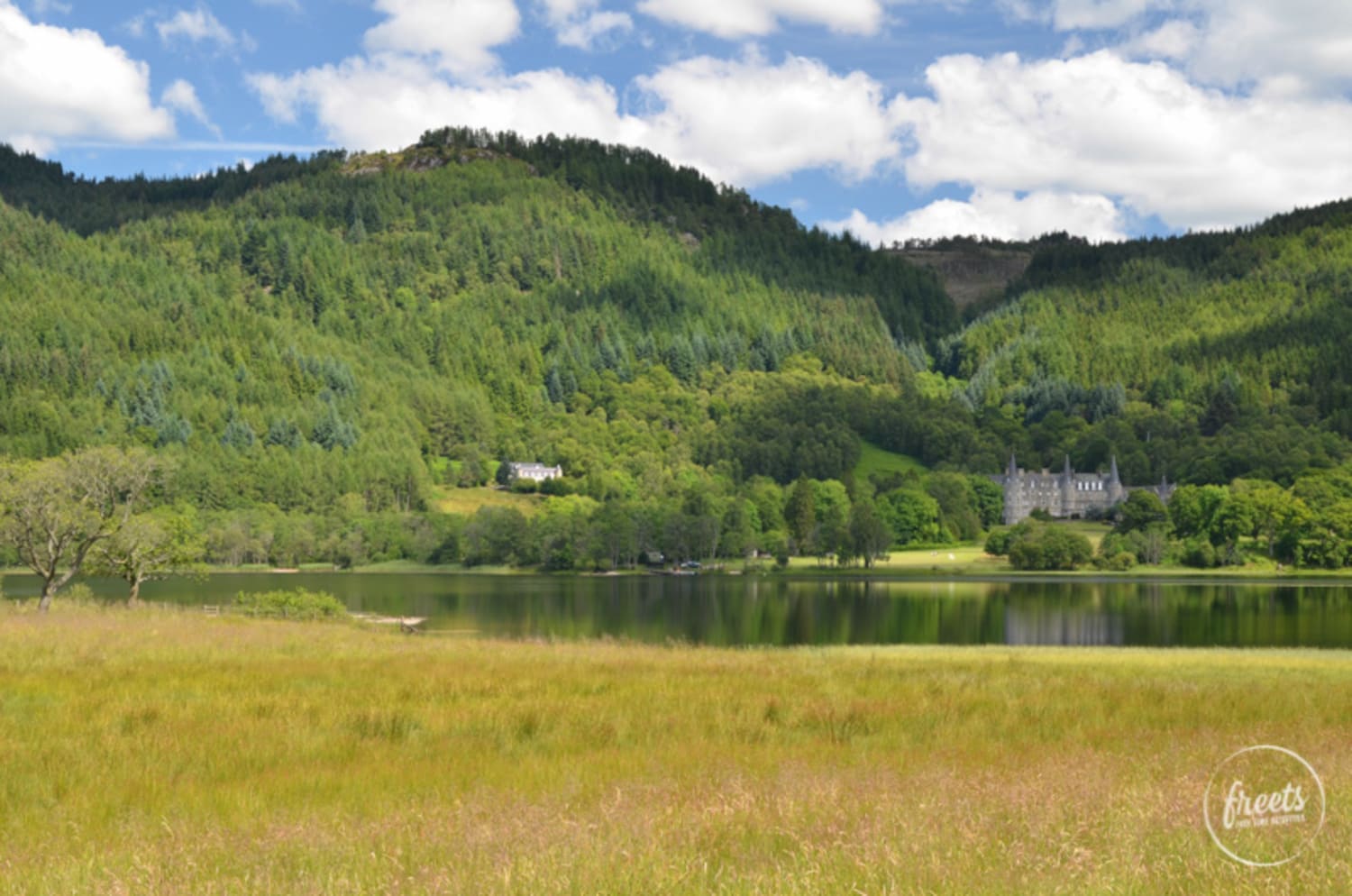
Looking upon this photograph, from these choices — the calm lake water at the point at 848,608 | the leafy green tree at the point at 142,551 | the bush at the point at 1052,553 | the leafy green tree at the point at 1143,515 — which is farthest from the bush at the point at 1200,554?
the leafy green tree at the point at 142,551

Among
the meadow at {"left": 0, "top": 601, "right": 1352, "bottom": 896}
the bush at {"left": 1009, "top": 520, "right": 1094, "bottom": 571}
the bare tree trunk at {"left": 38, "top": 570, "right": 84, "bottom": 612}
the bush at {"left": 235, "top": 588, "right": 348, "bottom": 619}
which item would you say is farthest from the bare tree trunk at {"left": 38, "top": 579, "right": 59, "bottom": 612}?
the bush at {"left": 1009, "top": 520, "right": 1094, "bottom": 571}

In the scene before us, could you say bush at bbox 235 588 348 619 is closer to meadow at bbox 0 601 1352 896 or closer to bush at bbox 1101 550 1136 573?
meadow at bbox 0 601 1352 896

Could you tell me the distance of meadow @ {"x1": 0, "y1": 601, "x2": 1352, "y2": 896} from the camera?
9.09 meters

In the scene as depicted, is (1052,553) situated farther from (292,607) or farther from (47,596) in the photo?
(47,596)

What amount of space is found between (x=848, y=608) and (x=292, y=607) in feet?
172

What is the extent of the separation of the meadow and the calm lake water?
2339cm

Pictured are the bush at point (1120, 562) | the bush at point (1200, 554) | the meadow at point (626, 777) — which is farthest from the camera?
the bush at point (1120, 562)

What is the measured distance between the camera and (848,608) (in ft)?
342

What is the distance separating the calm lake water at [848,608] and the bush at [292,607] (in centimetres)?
840

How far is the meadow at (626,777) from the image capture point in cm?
909

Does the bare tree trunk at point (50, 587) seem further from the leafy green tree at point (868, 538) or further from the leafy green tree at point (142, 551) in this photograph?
the leafy green tree at point (868, 538)

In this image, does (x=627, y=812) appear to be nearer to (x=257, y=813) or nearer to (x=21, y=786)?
(x=257, y=813)

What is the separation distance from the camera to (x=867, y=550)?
179 m

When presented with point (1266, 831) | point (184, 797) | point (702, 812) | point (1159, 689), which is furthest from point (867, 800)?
point (1159, 689)
